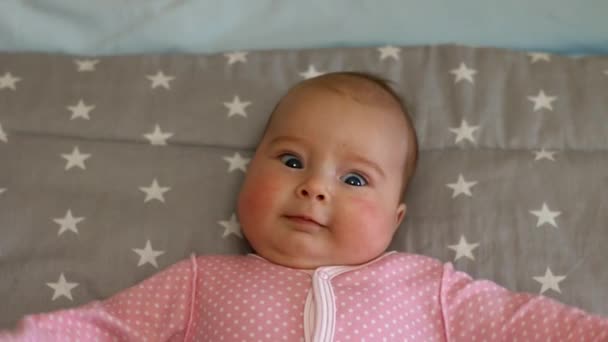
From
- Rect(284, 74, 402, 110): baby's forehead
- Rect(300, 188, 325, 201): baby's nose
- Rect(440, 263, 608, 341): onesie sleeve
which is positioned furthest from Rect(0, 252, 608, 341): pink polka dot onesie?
Rect(284, 74, 402, 110): baby's forehead

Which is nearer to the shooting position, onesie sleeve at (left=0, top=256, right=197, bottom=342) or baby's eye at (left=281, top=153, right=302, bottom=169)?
onesie sleeve at (left=0, top=256, right=197, bottom=342)

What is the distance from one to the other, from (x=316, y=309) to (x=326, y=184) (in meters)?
0.18

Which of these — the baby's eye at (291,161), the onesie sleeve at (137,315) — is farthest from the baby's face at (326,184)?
the onesie sleeve at (137,315)

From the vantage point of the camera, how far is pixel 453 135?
4.46 feet

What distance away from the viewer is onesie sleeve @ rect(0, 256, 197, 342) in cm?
105

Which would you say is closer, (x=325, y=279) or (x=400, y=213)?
(x=325, y=279)

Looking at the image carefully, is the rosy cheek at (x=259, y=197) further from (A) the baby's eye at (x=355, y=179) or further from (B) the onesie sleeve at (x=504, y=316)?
(B) the onesie sleeve at (x=504, y=316)

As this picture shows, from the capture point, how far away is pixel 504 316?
111cm

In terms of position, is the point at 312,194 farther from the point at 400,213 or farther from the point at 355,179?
the point at 400,213

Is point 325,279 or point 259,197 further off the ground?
point 259,197

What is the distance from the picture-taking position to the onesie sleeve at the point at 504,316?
42.1 inches

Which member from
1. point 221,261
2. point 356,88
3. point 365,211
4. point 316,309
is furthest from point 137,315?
point 356,88

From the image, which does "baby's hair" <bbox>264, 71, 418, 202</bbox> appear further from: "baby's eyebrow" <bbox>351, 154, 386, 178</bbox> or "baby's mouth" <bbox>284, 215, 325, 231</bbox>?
"baby's mouth" <bbox>284, 215, 325, 231</bbox>

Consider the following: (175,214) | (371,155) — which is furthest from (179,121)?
(371,155)
